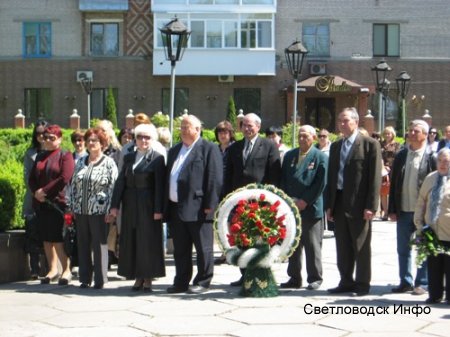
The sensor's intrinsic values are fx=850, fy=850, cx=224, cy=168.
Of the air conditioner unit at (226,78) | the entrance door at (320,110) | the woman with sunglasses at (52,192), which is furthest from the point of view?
the air conditioner unit at (226,78)

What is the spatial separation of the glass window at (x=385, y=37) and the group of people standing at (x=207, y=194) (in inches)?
1382

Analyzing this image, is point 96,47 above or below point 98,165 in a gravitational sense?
above

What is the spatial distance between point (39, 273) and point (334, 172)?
14.0ft

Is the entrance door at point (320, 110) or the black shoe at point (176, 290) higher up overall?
the entrance door at point (320, 110)

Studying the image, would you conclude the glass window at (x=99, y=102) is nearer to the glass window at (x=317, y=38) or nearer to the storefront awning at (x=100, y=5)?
the storefront awning at (x=100, y=5)

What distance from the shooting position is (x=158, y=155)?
10.3 metres

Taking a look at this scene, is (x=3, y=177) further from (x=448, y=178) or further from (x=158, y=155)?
(x=448, y=178)

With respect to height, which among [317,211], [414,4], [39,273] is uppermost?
[414,4]

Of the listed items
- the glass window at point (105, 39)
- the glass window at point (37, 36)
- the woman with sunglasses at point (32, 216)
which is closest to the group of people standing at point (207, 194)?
the woman with sunglasses at point (32, 216)

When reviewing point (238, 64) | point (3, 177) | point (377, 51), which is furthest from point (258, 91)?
point (3, 177)

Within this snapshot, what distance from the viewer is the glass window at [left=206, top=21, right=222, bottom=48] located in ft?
143

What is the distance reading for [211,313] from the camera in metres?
8.73

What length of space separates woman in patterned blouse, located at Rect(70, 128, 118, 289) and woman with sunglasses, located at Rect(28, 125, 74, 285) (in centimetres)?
25

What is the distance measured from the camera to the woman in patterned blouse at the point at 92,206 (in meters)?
10.5
